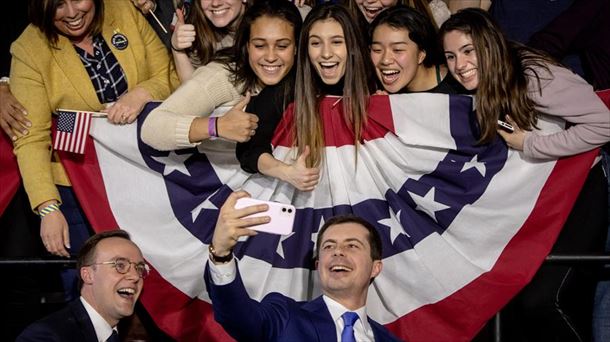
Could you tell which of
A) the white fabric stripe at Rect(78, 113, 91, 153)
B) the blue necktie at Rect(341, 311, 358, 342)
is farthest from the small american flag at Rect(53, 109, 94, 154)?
the blue necktie at Rect(341, 311, 358, 342)

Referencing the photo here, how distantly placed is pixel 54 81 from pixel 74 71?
0.30 feet

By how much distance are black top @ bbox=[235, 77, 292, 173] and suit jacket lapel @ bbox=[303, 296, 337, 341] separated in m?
0.68

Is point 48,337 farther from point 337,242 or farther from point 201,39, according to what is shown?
point 201,39

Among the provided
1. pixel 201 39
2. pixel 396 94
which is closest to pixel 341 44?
pixel 396 94

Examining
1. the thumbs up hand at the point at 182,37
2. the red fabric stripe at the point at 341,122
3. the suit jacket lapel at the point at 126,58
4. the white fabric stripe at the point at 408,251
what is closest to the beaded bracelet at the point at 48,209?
the white fabric stripe at the point at 408,251

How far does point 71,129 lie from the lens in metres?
5.34

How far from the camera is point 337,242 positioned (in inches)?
189

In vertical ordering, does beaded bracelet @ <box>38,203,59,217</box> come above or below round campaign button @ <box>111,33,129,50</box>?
below

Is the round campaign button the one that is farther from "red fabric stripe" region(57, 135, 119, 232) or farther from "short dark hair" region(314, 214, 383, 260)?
"short dark hair" region(314, 214, 383, 260)

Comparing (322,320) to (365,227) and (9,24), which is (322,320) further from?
(9,24)

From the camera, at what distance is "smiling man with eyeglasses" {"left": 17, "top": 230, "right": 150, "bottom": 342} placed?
4664 mm

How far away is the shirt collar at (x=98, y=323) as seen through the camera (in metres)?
4.70

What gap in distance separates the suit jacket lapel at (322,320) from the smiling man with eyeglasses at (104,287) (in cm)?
64

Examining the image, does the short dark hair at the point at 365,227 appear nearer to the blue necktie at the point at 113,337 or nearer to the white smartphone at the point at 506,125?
the white smartphone at the point at 506,125
